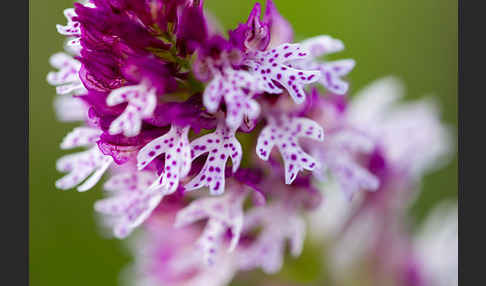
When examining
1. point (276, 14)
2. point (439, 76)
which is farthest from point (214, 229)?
point (439, 76)

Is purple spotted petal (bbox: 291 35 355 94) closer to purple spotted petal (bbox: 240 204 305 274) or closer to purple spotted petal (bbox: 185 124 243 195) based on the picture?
purple spotted petal (bbox: 185 124 243 195)

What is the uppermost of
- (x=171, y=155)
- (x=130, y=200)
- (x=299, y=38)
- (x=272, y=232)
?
(x=299, y=38)

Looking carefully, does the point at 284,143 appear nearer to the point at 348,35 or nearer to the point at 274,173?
the point at 274,173

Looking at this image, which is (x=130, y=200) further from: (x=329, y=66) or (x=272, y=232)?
(x=329, y=66)

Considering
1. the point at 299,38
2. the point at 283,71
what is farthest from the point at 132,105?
the point at 299,38

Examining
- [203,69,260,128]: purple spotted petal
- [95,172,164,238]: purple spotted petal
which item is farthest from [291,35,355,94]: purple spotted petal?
[95,172,164,238]: purple spotted petal

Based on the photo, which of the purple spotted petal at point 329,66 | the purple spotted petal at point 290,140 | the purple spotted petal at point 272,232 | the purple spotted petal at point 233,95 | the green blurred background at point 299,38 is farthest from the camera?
the green blurred background at point 299,38

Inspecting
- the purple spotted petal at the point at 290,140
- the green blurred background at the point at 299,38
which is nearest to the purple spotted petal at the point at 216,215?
the purple spotted petal at the point at 290,140

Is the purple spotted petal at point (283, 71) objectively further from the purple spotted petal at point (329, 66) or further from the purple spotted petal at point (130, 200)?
the purple spotted petal at point (130, 200)
